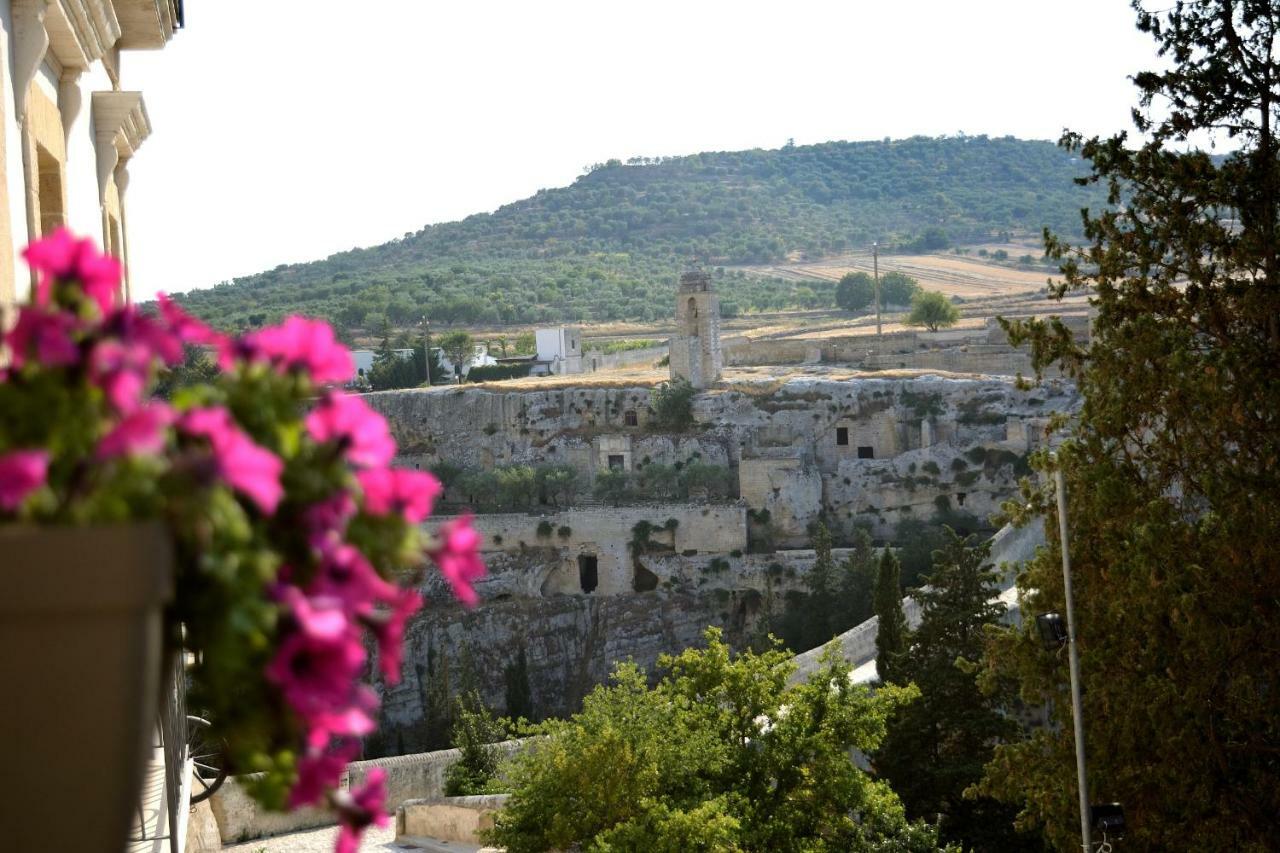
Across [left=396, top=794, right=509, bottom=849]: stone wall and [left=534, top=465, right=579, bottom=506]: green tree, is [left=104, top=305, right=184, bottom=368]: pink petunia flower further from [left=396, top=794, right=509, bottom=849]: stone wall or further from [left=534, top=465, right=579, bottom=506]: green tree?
[left=534, top=465, right=579, bottom=506]: green tree

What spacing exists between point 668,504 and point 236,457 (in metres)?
37.8

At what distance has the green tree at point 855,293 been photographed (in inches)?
3017

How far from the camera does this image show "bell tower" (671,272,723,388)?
43.6 metres

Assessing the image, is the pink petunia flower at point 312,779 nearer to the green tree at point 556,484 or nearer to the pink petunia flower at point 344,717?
the pink petunia flower at point 344,717

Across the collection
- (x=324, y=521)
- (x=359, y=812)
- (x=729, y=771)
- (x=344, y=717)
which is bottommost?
(x=729, y=771)

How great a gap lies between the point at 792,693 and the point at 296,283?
315ft

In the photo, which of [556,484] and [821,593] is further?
[556,484]

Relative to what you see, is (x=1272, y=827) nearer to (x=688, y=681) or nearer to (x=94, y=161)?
(x=688, y=681)

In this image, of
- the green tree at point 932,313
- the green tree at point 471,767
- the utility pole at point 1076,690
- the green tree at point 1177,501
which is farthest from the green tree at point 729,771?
the green tree at point 932,313

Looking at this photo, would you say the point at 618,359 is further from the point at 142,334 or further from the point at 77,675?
the point at 77,675

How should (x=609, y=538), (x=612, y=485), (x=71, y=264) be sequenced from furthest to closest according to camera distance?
(x=612, y=485) < (x=609, y=538) < (x=71, y=264)

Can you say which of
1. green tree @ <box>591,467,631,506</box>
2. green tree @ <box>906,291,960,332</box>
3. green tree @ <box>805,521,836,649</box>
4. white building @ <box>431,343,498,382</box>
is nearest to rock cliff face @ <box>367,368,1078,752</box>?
green tree @ <box>591,467,631,506</box>

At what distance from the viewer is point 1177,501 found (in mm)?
11438

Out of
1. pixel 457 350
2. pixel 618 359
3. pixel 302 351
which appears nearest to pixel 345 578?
pixel 302 351
